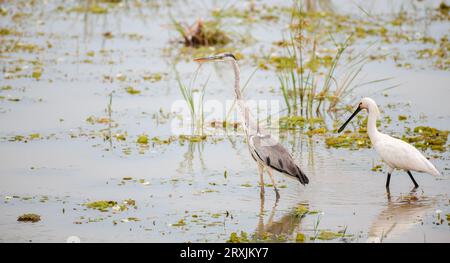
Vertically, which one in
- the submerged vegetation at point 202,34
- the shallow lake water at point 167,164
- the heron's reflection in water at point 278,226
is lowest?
the heron's reflection in water at point 278,226

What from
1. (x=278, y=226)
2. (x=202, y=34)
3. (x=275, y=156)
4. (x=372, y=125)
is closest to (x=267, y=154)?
(x=275, y=156)

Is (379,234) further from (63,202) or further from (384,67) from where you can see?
(384,67)

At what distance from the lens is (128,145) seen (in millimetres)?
11320

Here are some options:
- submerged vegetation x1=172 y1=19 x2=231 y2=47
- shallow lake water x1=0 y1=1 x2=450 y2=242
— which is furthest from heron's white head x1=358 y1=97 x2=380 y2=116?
Answer: submerged vegetation x1=172 y1=19 x2=231 y2=47

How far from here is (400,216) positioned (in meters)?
8.41

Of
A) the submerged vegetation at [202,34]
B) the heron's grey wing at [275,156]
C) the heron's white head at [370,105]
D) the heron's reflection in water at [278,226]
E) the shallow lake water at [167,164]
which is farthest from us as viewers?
the submerged vegetation at [202,34]

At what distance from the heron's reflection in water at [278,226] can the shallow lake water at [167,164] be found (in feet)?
0.06

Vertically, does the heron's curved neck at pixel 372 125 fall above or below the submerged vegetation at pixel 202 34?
below

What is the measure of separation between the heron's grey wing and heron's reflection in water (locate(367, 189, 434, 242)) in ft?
3.01

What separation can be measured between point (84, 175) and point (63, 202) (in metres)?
1.08

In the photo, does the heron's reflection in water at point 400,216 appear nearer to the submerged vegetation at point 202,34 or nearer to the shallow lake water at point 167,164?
the shallow lake water at point 167,164

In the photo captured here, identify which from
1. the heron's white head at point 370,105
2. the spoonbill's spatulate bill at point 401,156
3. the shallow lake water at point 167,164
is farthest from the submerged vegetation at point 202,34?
the spoonbill's spatulate bill at point 401,156

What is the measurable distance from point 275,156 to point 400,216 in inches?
56.6

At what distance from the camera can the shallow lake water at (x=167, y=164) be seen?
8.16 metres
